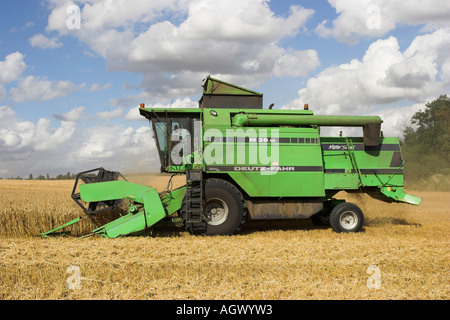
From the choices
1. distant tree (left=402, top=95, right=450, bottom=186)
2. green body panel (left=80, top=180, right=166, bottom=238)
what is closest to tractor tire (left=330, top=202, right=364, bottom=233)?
green body panel (left=80, top=180, right=166, bottom=238)

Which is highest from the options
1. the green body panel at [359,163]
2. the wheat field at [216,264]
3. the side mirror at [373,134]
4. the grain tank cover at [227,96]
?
the grain tank cover at [227,96]

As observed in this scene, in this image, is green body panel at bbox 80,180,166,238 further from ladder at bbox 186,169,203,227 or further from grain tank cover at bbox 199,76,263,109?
grain tank cover at bbox 199,76,263,109

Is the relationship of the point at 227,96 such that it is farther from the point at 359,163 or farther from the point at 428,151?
the point at 428,151

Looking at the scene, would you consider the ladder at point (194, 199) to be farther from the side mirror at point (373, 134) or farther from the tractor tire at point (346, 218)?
the side mirror at point (373, 134)

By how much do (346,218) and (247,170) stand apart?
95.4 inches

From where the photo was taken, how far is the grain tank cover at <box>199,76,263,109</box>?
8.97 m

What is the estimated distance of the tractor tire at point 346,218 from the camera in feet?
27.4

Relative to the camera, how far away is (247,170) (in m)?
8.08

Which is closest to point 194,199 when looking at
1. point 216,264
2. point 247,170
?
point 247,170

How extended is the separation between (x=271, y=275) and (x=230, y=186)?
301 cm

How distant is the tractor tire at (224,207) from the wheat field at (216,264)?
294mm

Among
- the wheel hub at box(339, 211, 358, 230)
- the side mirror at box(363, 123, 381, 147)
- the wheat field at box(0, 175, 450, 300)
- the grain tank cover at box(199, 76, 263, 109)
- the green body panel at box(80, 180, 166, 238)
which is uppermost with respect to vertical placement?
the grain tank cover at box(199, 76, 263, 109)

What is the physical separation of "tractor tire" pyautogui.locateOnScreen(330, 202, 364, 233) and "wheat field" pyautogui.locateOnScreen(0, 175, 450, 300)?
239 millimetres

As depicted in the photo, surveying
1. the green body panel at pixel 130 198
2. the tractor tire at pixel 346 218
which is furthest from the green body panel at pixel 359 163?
the green body panel at pixel 130 198
